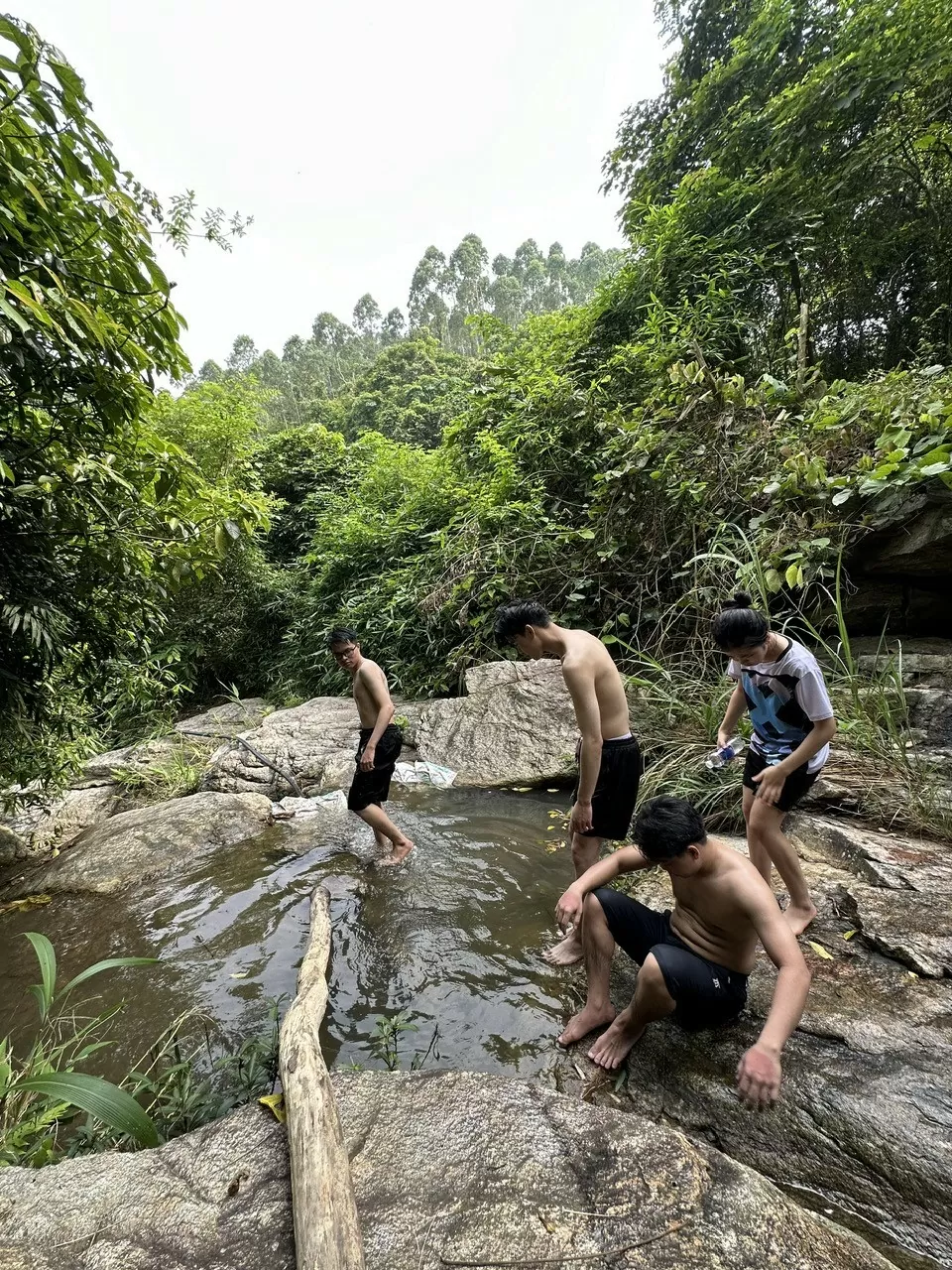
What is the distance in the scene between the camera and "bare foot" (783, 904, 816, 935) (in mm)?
2635

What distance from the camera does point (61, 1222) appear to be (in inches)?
60.9

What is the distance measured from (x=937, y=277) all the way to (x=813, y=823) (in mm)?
9366

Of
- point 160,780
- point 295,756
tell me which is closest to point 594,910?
point 295,756

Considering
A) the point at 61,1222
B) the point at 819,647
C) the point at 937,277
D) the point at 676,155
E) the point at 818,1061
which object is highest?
the point at 676,155

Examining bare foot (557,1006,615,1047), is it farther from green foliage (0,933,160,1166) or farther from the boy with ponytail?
green foliage (0,933,160,1166)

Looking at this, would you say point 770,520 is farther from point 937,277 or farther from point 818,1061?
point 937,277

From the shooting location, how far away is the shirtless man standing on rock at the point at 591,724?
2.59 meters

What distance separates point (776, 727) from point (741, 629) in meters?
0.58

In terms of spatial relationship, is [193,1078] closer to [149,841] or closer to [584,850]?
[584,850]

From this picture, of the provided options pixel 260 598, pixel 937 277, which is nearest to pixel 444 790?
pixel 260 598

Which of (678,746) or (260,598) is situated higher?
(260,598)

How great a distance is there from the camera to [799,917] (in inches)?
105

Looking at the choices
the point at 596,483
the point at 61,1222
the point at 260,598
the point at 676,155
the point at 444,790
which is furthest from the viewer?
the point at 260,598

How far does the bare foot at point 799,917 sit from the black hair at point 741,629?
135 cm
